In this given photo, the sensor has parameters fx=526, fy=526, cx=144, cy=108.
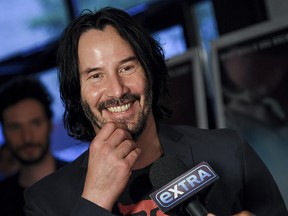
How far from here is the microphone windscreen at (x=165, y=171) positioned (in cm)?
143

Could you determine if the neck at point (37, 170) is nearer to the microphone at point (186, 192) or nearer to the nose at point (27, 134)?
the nose at point (27, 134)

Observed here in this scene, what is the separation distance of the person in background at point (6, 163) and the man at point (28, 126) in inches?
1.9

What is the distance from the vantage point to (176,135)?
1.89 meters

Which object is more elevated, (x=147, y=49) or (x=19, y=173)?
(x=147, y=49)

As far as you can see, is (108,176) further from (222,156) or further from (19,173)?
(19,173)

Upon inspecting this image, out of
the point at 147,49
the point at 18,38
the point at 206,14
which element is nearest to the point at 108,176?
the point at 147,49

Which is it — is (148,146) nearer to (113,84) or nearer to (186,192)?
(113,84)

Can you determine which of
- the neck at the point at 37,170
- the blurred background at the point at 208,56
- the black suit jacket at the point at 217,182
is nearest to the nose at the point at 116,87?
the black suit jacket at the point at 217,182

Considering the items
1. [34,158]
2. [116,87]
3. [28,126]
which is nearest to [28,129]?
[28,126]

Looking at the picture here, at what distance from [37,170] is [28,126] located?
0.35 metres

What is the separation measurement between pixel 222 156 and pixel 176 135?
0.18 m

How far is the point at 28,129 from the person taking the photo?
3.94 meters

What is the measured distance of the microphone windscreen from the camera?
143 centimetres

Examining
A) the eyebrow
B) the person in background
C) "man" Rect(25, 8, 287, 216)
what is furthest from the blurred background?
the eyebrow
